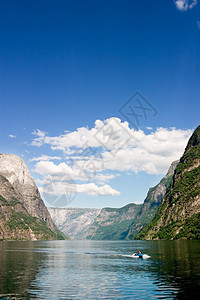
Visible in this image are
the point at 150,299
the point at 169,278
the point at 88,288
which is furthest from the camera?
the point at 169,278

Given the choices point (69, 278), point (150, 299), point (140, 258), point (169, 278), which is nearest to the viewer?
point (150, 299)

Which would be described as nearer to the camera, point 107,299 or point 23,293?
point 107,299

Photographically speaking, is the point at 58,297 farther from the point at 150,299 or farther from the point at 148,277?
the point at 148,277

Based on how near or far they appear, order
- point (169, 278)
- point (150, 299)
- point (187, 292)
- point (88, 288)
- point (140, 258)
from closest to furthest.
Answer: point (150, 299), point (187, 292), point (88, 288), point (169, 278), point (140, 258)

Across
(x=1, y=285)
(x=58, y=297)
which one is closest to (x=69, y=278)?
(x=1, y=285)

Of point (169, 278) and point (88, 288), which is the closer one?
point (88, 288)

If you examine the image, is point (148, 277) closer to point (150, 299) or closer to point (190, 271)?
point (190, 271)

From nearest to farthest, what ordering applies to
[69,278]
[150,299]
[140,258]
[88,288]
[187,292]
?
1. [150,299]
2. [187,292]
3. [88,288]
4. [69,278]
5. [140,258]

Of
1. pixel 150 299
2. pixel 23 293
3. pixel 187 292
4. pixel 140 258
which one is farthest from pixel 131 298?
pixel 140 258

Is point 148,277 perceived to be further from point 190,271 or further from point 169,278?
point 190,271
